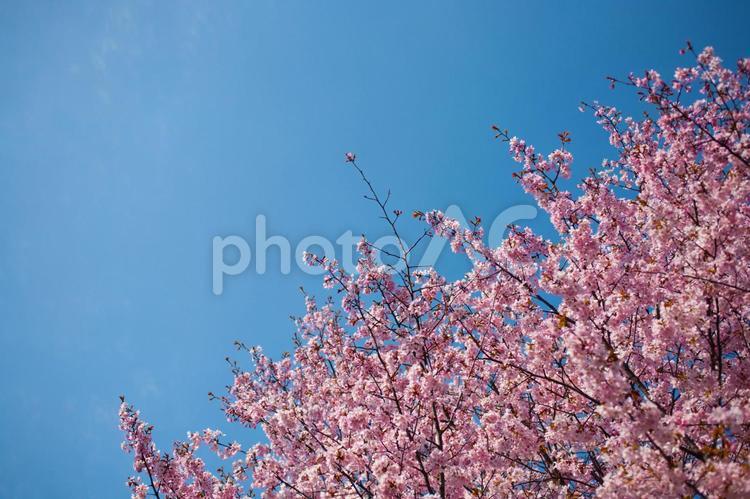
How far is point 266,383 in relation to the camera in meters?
12.2

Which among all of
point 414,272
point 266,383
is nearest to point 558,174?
point 414,272

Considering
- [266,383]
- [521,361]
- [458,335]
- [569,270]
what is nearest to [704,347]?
[569,270]

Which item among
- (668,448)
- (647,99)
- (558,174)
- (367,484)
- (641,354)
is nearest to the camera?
(668,448)

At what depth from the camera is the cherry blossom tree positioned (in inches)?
205

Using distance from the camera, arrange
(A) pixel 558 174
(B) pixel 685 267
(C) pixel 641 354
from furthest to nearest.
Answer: (A) pixel 558 174 → (C) pixel 641 354 → (B) pixel 685 267

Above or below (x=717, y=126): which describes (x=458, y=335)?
below

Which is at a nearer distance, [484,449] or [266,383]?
[484,449]

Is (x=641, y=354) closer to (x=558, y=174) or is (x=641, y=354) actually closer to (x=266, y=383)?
(x=558, y=174)

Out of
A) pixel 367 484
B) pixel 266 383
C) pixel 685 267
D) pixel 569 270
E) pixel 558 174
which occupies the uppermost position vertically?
pixel 266 383

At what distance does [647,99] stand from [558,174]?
1881 mm

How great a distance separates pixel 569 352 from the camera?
4.30 metres

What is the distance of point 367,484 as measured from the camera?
623 centimetres

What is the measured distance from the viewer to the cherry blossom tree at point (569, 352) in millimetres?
5215

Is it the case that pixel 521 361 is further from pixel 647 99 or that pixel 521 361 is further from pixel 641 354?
pixel 647 99
